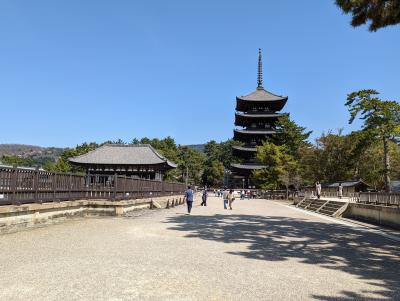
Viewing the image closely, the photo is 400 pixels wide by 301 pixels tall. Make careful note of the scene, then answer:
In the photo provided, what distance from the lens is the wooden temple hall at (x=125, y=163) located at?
142ft

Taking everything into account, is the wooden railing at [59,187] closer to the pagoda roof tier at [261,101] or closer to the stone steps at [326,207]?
the stone steps at [326,207]

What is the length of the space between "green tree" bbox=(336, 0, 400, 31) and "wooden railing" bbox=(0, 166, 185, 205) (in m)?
11.2

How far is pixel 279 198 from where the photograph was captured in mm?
49469

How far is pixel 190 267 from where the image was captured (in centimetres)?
685

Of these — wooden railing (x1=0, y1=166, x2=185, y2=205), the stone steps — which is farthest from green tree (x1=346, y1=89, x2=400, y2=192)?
wooden railing (x1=0, y1=166, x2=185, y2=205)

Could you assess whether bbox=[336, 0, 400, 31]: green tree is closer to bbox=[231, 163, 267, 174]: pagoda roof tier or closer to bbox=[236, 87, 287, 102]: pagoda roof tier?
bbox=[231, 163, 267, 174]: pagoda roof tier

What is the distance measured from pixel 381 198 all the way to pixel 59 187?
15.0 meters

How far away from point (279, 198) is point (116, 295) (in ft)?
152

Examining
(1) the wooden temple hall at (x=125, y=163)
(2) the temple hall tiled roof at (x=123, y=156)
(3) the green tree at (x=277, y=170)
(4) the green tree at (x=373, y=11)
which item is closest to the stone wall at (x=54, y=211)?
(4) the green tree at (x=373, y=11)

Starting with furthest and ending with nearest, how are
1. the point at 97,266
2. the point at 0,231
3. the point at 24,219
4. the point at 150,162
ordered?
the point at 150,162 < the point at 24,219 < the point at 0,231 < the point at 97,266

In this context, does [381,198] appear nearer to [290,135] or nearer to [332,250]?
[332,250]

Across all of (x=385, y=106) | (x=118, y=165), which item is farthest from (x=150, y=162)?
(x=385, y=106)

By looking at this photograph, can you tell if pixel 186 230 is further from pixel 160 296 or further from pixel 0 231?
pixel 160 296

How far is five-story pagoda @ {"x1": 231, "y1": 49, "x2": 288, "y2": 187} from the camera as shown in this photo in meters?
61.0
